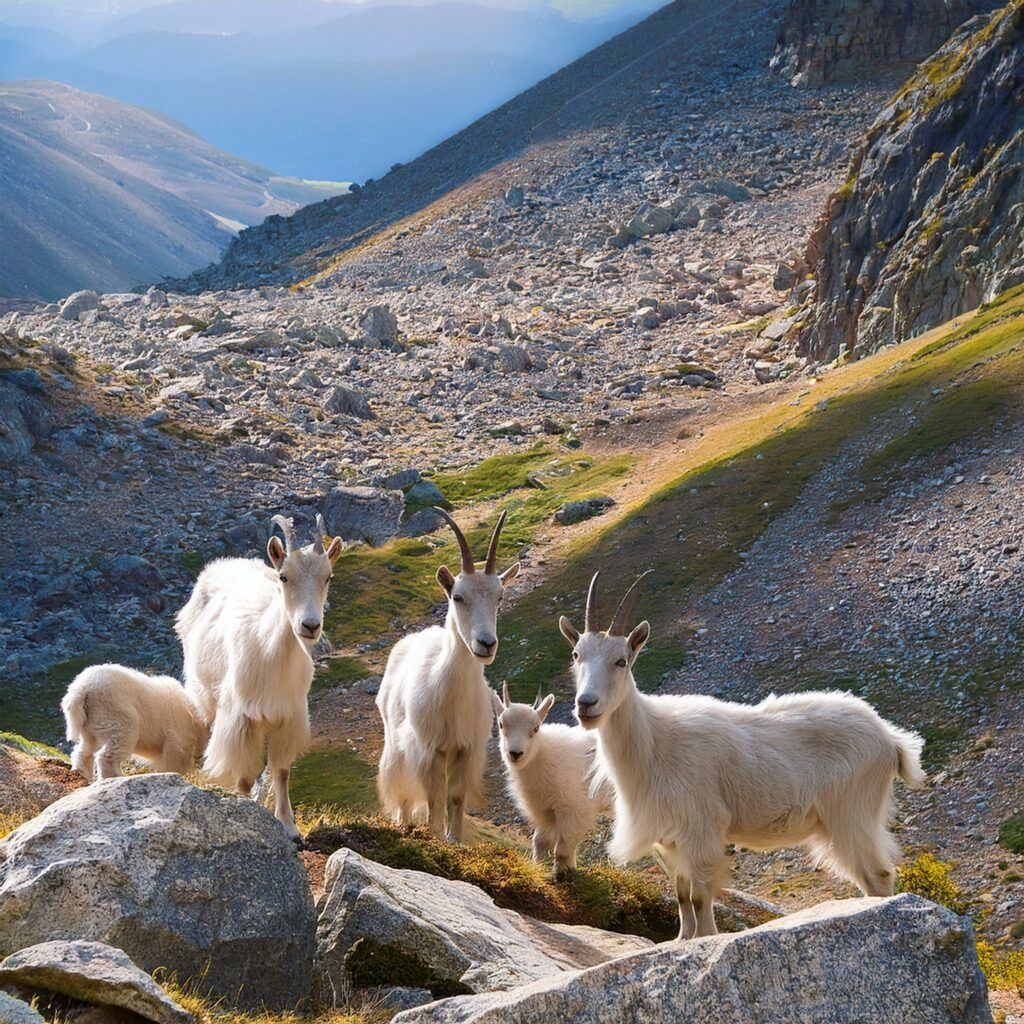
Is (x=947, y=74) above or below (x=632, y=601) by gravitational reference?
above

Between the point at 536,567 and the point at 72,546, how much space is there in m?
12.8

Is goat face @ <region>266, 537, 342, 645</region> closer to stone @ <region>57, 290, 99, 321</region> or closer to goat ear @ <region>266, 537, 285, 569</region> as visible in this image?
goat ear @ <region>266, 537, 285, 569</region>

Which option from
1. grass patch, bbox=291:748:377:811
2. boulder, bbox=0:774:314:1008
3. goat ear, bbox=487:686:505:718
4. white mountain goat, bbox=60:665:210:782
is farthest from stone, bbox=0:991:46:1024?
grass patch, bbox=291:748:377:811

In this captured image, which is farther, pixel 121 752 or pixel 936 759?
pixel 936 759

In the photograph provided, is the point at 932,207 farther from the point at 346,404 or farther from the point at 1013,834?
the point at 1013,834

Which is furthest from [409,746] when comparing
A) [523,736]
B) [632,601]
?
[632,601]

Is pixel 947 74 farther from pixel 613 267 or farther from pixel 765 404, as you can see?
pixel 613 267

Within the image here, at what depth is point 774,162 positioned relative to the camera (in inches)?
3738

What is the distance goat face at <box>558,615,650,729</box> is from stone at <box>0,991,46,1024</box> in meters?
5.02

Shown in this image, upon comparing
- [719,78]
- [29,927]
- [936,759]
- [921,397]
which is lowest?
[936,759]

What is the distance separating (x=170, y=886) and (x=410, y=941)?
5.44 ft

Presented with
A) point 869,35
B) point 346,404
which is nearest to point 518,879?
point 346,404

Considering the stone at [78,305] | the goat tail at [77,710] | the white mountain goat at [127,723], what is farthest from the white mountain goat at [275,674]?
the stone at [78,305]

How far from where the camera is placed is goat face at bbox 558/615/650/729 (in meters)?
9.79
